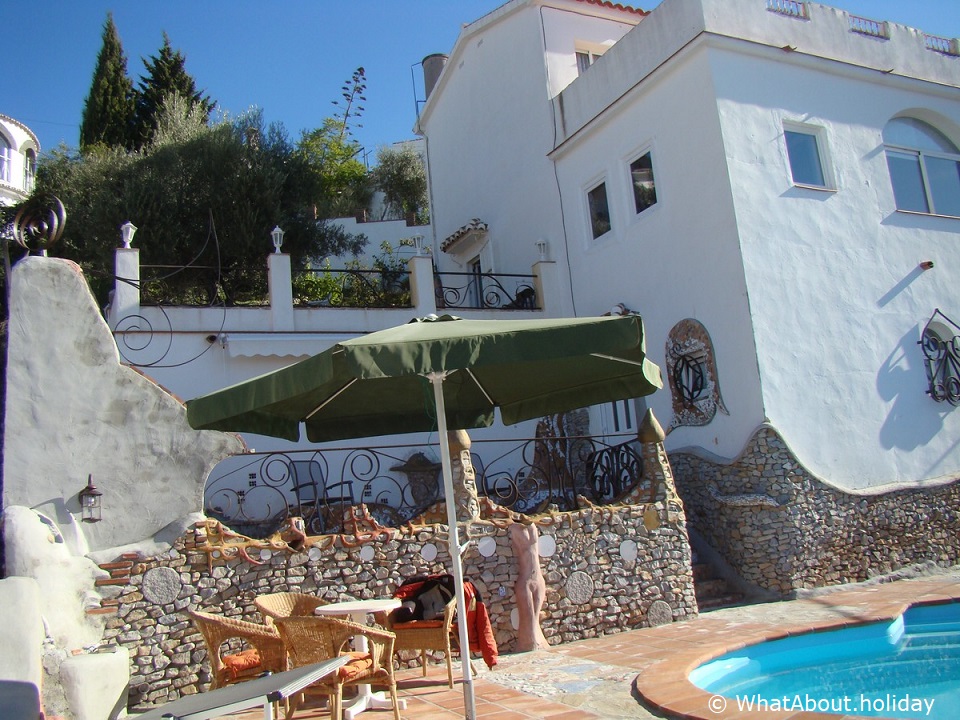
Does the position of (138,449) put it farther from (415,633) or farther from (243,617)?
(415,633)

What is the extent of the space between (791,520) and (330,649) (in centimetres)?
779

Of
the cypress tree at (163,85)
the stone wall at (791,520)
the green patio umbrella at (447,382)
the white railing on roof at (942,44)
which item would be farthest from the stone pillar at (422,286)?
the cypress tree at (163,85)

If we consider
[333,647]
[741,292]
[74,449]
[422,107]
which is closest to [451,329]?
[333,647]

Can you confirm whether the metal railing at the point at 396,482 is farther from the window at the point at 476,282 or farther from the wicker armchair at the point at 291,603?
the window at the point at 476,282

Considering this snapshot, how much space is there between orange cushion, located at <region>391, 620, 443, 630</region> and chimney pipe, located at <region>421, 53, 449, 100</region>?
66.7 feet

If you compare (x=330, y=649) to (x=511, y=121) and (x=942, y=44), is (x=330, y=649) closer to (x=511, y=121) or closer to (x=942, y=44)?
(x=511, y=121)

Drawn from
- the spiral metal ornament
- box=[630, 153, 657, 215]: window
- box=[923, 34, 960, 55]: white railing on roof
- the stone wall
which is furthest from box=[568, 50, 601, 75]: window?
the spiral metal ornament

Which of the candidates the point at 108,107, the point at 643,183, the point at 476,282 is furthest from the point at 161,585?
the point at 108,107

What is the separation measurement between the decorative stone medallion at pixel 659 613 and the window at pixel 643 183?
6.79 meters

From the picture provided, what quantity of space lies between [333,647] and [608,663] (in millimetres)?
3348

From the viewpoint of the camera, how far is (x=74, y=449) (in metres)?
7.49

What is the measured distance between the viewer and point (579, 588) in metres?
9.04

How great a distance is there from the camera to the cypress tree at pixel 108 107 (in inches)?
993

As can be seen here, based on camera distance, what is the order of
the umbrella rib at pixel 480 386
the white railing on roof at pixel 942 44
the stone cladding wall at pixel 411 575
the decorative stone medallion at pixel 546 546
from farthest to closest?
1. the white railing on roof at pixel 942 44
2. the decorative stone medallion at pixel 546 546
3. the stone cladding wall at pixel 411 575
4. the umbrella rib at pixel 480 386
